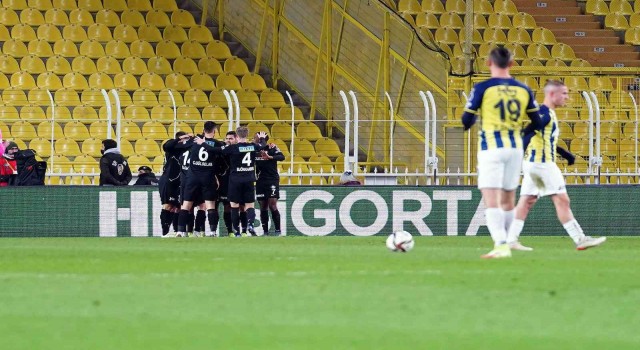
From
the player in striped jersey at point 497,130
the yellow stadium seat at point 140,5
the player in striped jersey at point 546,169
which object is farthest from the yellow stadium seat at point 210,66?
the player in striped jersey at point 497,130

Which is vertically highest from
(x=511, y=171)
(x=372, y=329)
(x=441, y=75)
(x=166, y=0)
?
(x=166, y=0)

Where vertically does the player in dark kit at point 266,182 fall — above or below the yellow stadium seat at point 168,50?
below

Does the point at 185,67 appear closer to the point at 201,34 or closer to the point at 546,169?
the point at 201,34

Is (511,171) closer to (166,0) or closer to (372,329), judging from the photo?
(372,329)

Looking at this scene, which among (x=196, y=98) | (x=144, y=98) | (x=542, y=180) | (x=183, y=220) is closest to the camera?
(x=542, y=180)

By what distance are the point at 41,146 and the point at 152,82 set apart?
3537 millimetres

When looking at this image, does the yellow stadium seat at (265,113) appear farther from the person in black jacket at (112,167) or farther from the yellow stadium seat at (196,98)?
the person in black jacket at (112,167)

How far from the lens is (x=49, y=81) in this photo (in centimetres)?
2852

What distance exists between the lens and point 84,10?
1210 inches

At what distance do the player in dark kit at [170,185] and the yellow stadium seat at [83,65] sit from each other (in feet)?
22.6

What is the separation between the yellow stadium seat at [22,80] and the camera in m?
28.5

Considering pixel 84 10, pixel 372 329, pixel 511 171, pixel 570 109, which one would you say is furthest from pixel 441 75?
pixel 372 329

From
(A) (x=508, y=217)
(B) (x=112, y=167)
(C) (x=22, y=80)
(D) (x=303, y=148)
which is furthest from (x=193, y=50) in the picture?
(A) (x=508, y=217)

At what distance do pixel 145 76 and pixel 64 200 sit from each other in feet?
19.5
